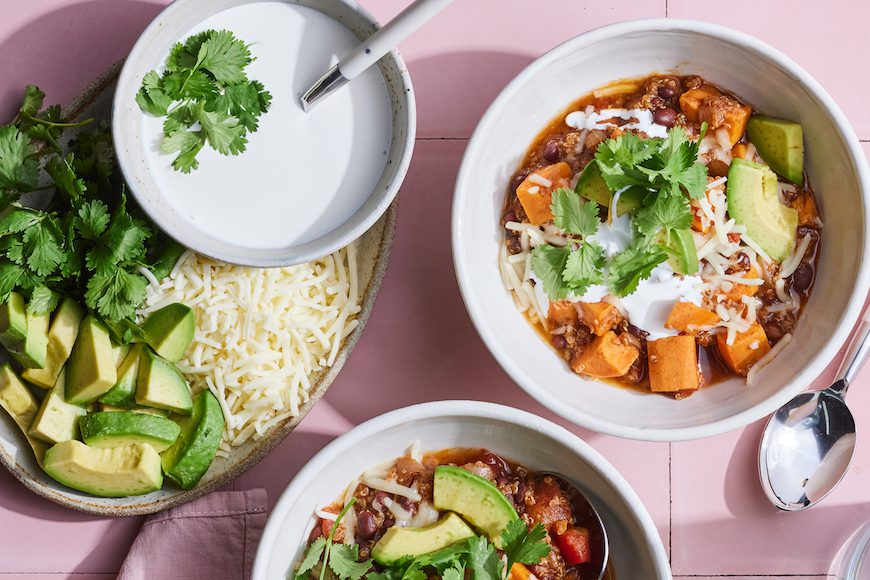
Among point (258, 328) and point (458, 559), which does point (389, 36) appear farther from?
point (458, 559)

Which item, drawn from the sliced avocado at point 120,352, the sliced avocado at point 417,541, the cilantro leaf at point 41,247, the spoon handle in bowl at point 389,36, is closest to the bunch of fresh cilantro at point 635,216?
the spoon handle in bowl at point 389,36

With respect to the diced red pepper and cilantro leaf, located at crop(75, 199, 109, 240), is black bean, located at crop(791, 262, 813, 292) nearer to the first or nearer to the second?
the diced red pepper

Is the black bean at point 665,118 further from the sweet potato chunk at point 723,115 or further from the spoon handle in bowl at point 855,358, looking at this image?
the spoon handle in bowl at point 855,358

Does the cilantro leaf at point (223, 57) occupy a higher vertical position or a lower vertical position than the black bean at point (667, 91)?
lower

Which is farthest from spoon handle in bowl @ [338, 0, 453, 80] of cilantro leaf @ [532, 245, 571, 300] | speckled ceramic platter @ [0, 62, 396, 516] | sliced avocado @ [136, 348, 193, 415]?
sliced avocado @ [136, 348, 193, 415]

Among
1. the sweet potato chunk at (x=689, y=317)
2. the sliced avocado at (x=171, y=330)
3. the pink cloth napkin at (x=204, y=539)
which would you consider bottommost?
the pink cloth napkin at (x=204, y=539)

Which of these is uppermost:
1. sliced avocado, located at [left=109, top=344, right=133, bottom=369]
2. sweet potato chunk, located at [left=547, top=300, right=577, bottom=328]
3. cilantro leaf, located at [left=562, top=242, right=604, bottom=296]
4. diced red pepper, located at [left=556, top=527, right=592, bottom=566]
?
cilantro leaf, located at [left=562, top=242, right=604, bottom=296]

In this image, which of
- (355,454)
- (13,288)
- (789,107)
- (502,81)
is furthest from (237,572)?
(789,107)

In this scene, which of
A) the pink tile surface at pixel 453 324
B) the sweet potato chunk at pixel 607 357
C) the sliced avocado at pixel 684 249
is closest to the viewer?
the sliced avocado at pixel 684 249
